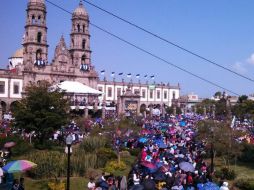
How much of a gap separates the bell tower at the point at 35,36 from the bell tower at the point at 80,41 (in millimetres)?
6653

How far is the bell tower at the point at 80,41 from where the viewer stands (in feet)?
237

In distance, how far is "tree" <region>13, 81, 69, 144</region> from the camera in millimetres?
27875

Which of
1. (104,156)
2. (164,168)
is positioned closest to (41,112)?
(104,156)

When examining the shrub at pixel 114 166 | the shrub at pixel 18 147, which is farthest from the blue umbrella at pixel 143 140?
the shrub at pixel 18 147

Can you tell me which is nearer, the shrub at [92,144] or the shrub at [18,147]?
the shrub at [18,147]

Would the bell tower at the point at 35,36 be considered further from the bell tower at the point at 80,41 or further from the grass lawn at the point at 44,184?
the grass lawn at the point at 44,184

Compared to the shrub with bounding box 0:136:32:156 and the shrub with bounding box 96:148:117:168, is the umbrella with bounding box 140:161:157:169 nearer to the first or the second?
the shrub with bounding box 96:148:117:168

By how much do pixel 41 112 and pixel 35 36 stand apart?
132 feet

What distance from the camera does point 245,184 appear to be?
62.3 ft

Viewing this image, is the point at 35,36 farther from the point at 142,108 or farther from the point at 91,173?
the point at 91,173

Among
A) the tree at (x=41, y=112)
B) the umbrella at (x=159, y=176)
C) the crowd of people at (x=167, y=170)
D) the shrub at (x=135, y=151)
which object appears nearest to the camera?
the crowd of people at (x=167, y=170)

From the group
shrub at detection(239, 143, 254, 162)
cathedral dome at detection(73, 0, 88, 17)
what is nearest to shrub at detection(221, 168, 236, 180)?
shrub at detection(239, 143, 254, 162)

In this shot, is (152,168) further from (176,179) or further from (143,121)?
(143,121)

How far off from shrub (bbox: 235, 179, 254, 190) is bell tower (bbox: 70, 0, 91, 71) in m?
55.3
